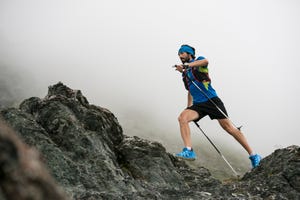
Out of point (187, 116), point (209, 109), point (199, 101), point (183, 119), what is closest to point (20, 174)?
point (183, 119)

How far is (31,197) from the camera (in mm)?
2438

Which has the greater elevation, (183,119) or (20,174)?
(183,119)

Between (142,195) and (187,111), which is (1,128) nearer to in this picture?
(142,195)

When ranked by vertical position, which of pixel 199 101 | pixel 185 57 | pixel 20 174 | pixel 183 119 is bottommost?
pixel 20 174

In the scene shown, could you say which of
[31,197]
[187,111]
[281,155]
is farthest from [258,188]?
[31,197]

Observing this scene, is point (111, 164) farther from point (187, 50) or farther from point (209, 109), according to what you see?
point (187, 50)

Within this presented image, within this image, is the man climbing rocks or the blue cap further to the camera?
the blue cap

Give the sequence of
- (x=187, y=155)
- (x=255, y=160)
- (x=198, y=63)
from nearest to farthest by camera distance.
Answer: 1. (x=187, y=155)
2. (x=255, y=160)
3. (x=198, y=63)

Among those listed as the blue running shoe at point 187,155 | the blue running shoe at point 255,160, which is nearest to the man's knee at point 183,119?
the blue running shoe at point 187,155

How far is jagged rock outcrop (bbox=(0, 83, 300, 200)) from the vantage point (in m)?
10.2

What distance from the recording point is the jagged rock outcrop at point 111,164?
10188mm

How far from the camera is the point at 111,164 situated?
11266 mm

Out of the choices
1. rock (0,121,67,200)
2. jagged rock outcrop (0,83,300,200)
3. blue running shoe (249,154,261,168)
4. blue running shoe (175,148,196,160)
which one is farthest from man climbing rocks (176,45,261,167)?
rock (0,121,67,200)

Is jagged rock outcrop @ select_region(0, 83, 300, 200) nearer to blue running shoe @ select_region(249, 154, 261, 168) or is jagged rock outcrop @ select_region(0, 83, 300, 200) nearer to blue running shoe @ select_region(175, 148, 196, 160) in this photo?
blue running shoe @ select_region(175, 148, 196, 160)
